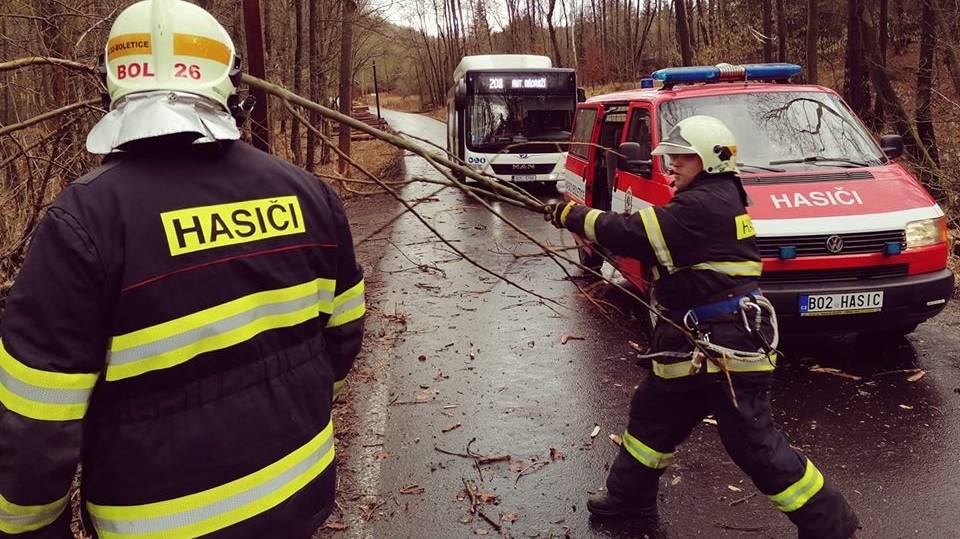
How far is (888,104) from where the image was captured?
481 inches

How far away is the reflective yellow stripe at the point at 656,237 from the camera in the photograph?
3.21m

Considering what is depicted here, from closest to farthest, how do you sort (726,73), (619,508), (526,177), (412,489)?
(619,508) → (412,489) → (726,73) → (526,177)

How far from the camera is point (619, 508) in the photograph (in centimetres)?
→ 359

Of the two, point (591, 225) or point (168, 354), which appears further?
point (591, 225)

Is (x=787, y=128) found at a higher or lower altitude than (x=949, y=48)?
lower

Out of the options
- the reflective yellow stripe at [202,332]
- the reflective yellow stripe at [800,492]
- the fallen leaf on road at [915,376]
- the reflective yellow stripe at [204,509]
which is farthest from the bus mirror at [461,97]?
the reflective yellow stripe at [204,509]

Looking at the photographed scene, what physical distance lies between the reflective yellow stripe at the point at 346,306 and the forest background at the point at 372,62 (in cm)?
57

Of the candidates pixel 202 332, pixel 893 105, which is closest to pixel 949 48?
pixel 893 105

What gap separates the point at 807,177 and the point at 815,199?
376 millimetres

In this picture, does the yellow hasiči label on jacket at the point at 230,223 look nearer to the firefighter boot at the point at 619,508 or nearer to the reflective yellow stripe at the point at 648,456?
the reflective yellow stripe at the point at 648,456

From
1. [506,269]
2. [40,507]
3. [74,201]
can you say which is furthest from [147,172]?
[506,269]

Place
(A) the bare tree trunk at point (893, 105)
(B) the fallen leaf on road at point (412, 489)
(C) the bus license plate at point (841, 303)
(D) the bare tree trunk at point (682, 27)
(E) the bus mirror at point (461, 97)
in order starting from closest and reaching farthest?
(B) the fallen leaf on road at point (412, 489)
(C) the bus license plate at point (841, 303)
(A) the bare tree trunk at point (893, 105)
(E) the bus mirror at point (461, 97)
(D) the bare tree trunk at point (682, 27)

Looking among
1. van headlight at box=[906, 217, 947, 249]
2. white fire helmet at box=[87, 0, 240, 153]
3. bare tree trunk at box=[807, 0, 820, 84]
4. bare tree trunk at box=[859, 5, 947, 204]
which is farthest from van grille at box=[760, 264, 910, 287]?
bare tree trunk at box=[807, 0, 820, 84]

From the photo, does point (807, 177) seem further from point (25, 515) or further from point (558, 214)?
point (25, 515)
